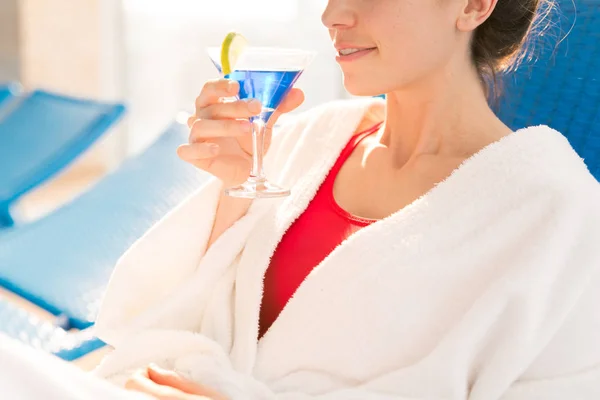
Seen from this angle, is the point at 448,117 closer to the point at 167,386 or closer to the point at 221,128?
the point at 221,128

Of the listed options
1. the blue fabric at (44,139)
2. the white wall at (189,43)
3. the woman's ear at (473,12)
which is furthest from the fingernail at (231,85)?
the white wall at (189,43)

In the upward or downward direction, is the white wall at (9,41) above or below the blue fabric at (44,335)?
below

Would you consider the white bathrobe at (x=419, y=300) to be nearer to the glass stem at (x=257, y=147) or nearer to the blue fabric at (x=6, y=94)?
the glass stem at (x=257, y=147)

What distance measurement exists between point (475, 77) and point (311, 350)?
1.67 ft

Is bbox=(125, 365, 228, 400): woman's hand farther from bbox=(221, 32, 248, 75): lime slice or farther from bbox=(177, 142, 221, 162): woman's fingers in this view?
bbox=(221, 32, 248, 75): lime slice

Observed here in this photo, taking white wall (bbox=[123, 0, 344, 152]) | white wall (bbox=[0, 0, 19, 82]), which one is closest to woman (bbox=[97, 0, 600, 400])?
white wall (bbox=[123, 0, 344, 152])

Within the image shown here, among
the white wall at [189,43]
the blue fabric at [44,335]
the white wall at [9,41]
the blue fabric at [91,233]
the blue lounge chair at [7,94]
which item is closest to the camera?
the blue fabric at [44,335]

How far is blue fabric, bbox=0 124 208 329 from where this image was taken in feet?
6.77

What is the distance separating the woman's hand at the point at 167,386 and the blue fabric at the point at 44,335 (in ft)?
2.00

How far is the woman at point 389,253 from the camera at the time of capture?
1127 mm

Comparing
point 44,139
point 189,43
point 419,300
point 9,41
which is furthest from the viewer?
point 9,41

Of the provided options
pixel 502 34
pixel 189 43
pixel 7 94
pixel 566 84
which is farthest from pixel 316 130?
pixel 189 43

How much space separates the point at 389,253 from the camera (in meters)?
1.22

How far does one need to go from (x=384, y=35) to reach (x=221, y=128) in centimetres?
27
